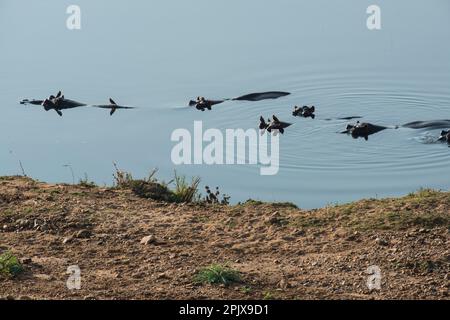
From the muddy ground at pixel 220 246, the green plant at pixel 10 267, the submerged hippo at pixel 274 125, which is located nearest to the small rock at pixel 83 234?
the muddy ground at pixel 220 246

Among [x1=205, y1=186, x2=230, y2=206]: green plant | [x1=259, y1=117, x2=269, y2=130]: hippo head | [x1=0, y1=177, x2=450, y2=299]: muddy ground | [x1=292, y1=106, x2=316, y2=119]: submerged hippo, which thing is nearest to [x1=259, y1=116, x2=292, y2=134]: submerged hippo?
[x1=259, y1=117, x2=269, y2=130]: hippo head

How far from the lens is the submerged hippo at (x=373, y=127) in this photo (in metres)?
12.0

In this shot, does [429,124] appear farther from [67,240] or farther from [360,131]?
[67,240]

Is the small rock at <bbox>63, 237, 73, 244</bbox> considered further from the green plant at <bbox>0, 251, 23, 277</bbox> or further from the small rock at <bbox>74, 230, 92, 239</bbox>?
the green plant at <bbox>0, 251, 23, 277</bbox>

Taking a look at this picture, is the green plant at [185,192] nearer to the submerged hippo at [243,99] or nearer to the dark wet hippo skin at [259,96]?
the submerged hippo at [243,99]

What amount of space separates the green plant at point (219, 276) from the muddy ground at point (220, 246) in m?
0.05

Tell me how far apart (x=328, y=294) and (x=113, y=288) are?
4.75 feet

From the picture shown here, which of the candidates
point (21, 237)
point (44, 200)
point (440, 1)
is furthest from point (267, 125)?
point (440, 1)

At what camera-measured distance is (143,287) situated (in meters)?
6.79

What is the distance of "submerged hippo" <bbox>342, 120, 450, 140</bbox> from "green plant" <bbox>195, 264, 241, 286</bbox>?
18.0 feet

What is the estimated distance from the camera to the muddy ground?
6.73m

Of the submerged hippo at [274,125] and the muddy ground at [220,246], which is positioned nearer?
the muddy ground at [220,246]

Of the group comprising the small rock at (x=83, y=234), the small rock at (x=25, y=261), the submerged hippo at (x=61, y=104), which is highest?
the submerged hippo at (x=61, y=104)

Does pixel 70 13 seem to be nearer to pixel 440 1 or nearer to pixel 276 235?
pixel 440 1
